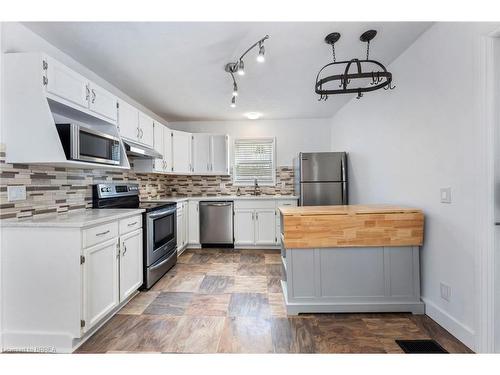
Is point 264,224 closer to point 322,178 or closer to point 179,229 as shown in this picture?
point 322,178

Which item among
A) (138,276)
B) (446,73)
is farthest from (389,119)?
(138,276)

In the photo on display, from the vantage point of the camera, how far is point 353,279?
2.14m

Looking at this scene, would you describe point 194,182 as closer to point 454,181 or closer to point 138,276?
point 138,276

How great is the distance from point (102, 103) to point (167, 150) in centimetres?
174

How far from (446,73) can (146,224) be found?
9.92 feet

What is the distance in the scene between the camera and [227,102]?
3.76 meters

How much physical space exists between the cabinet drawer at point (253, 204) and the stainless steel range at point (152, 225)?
47.0 inches

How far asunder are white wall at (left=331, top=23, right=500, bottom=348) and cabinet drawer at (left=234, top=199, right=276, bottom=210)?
1.95 metres

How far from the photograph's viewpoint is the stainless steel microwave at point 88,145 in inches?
71.1

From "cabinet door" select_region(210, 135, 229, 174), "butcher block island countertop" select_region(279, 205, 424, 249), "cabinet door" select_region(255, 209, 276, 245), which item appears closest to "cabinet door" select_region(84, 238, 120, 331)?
"butcher block island countertop" select_region(279, 205, 424, 249)

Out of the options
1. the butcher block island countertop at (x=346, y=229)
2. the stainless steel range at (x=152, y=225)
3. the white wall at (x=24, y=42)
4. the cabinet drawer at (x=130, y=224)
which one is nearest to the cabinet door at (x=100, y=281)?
the cabinet drawer at (x=130, y=224)

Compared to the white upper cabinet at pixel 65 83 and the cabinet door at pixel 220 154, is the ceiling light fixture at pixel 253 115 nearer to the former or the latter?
the cabinet door at pixel 220 154

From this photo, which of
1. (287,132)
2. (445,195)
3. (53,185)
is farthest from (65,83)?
(287,132)
